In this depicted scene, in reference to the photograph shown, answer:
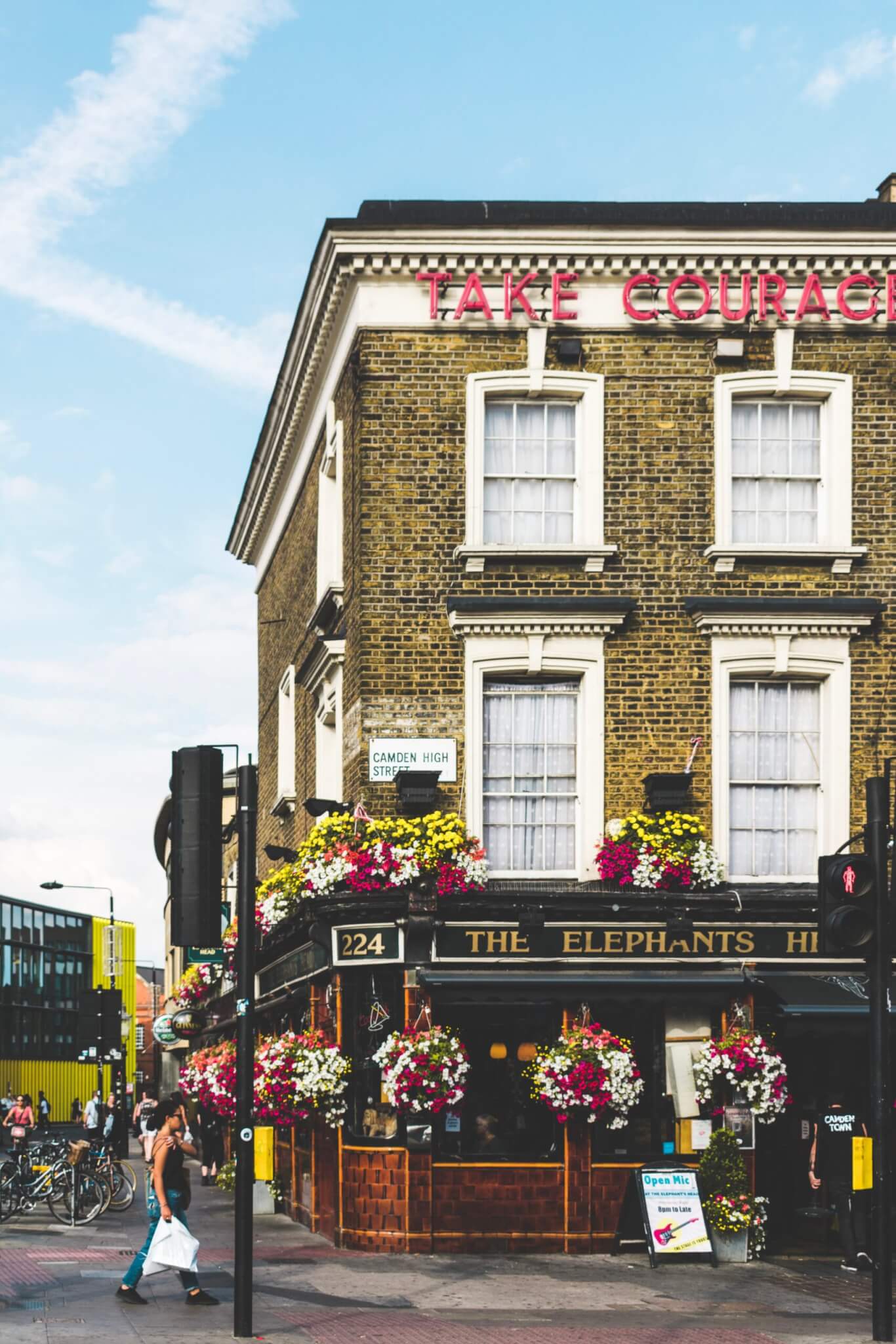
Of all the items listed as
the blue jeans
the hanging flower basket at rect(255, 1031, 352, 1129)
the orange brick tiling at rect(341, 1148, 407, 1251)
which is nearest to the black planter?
the hanging flower basket at rect(255, 1031, 352, 1129)

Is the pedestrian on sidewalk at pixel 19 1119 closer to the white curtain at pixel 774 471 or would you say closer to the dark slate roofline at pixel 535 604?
the dark slate roofline at pixel 535 604

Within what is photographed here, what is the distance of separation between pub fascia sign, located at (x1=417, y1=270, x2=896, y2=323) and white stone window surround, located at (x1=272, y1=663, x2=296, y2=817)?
362 inches

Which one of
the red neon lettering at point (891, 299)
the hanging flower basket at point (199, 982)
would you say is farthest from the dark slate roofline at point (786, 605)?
the hanging flower basket at point (199, 982)

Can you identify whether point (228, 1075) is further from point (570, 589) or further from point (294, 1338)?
point (294, 1338)

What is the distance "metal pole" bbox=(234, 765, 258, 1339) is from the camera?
44.2 ft

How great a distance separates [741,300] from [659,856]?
21.9 ft

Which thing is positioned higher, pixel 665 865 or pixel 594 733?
pixel 594 733

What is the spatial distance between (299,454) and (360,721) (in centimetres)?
862

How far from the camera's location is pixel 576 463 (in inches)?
865

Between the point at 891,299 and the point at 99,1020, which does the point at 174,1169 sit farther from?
the point at 99,1020

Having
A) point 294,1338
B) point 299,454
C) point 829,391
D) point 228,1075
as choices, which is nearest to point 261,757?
point 299,454

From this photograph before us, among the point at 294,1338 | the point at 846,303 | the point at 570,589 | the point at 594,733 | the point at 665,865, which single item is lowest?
the point at 294,1338

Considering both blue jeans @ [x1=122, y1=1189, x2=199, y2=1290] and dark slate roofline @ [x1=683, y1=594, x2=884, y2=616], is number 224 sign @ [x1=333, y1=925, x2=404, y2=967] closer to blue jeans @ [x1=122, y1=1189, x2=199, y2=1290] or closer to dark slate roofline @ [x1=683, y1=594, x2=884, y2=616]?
blue jeans @ [x1=122, y1=1189, x2=199, y2=1290]

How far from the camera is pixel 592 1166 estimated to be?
20.4 metres
